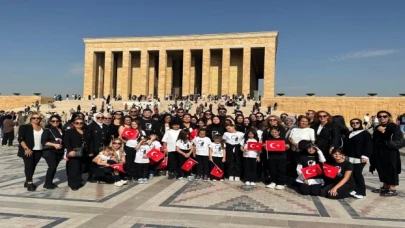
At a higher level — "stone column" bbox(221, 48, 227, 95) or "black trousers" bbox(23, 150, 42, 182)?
"stone column" bbox(221, 48, 227, 95)

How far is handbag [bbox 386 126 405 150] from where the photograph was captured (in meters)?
6.40

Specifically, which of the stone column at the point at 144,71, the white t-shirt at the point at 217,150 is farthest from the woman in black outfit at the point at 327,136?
the stone column at the point at 144,71

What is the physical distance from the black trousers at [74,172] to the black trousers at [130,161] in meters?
1.13

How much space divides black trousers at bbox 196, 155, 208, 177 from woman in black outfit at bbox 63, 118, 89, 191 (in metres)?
2.73

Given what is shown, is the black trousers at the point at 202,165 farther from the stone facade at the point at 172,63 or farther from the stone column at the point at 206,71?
the stone column at the point at 206,71

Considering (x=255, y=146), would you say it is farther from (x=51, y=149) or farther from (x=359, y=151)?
(x=51, y=149)

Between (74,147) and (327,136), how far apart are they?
5418 millimetres

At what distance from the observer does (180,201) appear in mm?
5785

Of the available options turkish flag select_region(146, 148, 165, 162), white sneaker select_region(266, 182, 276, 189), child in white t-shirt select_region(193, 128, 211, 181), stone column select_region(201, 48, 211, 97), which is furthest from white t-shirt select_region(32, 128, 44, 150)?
stone column select_region(201, 48, 211, 97)

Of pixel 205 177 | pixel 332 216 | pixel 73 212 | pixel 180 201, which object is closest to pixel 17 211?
pixel 73 212

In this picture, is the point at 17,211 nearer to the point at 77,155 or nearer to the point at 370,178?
the point at 77,155

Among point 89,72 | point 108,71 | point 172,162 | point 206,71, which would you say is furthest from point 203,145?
point 89,72

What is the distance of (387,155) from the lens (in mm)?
6711

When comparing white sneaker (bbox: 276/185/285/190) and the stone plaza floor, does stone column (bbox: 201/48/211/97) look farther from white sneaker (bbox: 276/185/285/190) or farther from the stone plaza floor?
the stone plaza floor
